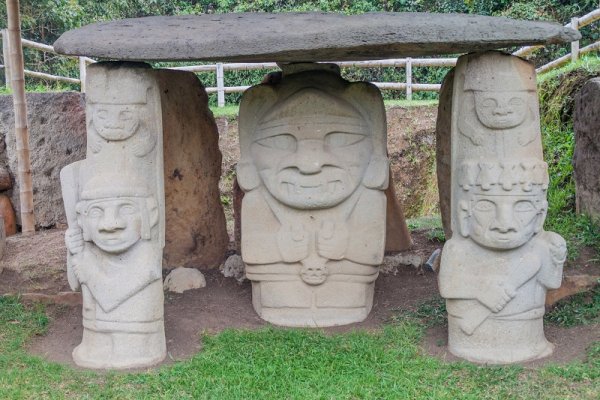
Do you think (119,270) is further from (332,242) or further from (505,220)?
(505,220)

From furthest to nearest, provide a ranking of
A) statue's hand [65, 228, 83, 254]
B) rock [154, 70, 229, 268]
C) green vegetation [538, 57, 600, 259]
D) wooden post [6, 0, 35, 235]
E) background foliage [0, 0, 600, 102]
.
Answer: background foliage [0, 0, 600, 102] < wooden post [6, 0, 35, 235] < green vegetation [538, 57, 600, 259] < rock [154, 70, 229, 268] < statue's hand [65, 228, 83, 254]

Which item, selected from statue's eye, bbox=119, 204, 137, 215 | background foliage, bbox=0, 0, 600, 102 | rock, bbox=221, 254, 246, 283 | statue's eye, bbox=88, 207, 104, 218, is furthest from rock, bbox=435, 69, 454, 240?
background foliage, bbox=0, 0, 600, 102

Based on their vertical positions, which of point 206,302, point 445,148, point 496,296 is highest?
point 445,148

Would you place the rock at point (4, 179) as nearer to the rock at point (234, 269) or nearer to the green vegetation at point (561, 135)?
the rock at point (234, 269)

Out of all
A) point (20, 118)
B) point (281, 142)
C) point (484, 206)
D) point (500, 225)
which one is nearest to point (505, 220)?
point (500, 225)

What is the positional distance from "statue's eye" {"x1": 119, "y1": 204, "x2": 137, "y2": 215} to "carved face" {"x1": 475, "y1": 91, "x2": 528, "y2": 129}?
207cm

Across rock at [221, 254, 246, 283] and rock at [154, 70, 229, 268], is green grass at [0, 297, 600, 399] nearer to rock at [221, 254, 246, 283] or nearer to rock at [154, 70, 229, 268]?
rock at [221, 254, 246, 283]

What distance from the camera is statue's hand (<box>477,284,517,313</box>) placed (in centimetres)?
407

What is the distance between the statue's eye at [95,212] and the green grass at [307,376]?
89 centimetres

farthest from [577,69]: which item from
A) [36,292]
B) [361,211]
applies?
[36,292]

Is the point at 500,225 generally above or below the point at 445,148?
below

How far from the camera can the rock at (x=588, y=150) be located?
592cm

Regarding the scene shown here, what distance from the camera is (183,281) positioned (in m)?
5.58

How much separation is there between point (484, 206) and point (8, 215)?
17.5 ft
